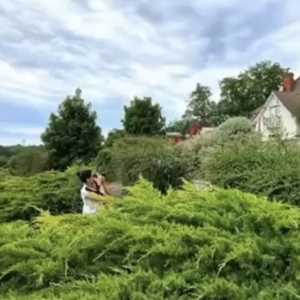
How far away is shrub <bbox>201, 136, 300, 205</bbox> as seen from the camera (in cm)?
710

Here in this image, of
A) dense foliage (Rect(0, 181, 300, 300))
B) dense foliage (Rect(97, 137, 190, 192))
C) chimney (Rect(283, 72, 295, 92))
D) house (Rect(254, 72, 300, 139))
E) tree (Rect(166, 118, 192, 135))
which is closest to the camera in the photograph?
dense foliage (Rect(0, 181, 300, 300))

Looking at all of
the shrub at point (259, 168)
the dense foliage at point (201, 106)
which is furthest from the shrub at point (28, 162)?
the dense foliage at point (201, 106)

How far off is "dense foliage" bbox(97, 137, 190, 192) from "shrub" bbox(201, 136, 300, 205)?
1587 millimetres

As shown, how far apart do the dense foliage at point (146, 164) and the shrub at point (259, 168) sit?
159cm

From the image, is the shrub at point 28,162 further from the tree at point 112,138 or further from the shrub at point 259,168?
the shrub at point 259,168

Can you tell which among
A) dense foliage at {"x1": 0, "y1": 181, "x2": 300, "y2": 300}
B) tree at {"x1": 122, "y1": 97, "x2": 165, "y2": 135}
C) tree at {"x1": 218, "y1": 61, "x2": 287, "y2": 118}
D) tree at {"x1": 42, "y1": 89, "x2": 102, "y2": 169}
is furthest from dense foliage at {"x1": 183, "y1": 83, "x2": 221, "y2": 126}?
dense foliage at {"x1": 0, "y1": 181, "x2": 300, "y2": 300}

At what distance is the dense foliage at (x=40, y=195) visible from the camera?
8.07 metres

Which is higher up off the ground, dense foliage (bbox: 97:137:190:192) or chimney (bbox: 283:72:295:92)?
chimney (bbox: 283:72:295:92)

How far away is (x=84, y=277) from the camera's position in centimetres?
267

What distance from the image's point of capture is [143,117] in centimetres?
3312

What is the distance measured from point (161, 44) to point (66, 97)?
8297 millimetres

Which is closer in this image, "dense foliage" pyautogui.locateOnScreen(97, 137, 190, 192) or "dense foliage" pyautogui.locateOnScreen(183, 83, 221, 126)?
"dense foliage" pyautogui.locateOnScreen(97, 137, 190, 192)

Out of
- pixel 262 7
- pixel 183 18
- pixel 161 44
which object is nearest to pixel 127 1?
pixel 183 18

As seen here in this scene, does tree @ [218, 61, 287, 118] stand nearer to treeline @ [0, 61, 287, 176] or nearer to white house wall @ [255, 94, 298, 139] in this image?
treeline @ [0, 61, 287, 176]
